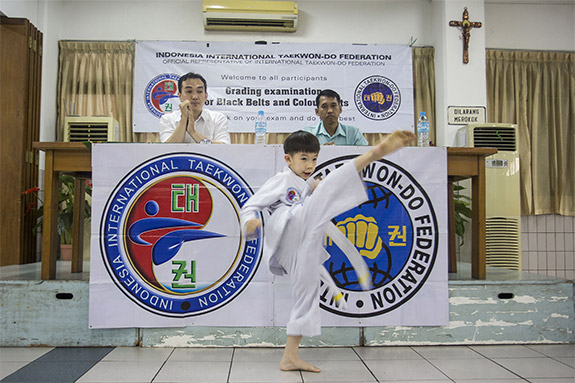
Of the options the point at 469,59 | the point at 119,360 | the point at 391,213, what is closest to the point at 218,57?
the point at 469,59

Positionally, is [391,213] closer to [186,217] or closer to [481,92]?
[186,217]

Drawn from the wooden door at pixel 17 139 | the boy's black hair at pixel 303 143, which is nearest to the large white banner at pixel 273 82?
the wooden door at pixel 17 139

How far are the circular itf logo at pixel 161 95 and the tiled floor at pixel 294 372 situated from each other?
115 inches

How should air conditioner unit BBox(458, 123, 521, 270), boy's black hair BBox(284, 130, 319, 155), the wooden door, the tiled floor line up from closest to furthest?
the tiled floor < boy's black hair BBox(284, 130, 319, 155) < the wooden door < air conditioner unit BBox(458, 123, 521, 270)

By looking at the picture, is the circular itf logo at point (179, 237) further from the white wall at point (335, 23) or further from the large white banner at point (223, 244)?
the white wall at point (335, 23)

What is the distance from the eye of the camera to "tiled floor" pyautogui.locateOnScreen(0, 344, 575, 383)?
1.93 meters

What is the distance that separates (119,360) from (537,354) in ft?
6.93

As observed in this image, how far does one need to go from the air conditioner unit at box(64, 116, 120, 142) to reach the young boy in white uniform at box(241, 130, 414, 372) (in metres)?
2.79

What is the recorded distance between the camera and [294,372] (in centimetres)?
201

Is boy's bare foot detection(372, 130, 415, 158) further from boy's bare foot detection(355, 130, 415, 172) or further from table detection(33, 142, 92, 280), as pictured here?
table detection(33, 142, 92, 280)

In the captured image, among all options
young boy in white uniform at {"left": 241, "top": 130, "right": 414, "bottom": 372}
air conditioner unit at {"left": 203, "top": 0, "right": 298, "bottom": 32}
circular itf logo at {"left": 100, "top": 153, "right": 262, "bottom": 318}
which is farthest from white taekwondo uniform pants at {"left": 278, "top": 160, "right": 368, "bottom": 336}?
air conditioner unit at {"left": 203, "top": 0, "right": 298, "bottom": 32}

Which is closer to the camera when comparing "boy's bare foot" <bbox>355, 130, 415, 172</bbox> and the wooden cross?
"boy's bare foot" <bbox>355, 130, 415, 172</bbox>

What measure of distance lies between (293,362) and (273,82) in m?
3.43

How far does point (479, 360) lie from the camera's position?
7.20 feet
